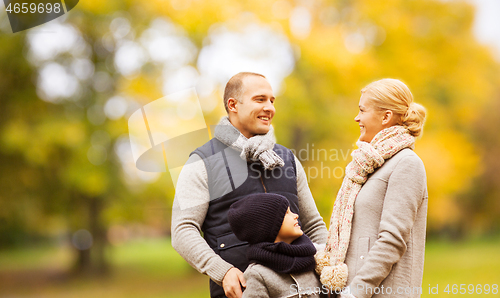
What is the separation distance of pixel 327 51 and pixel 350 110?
4.55ft

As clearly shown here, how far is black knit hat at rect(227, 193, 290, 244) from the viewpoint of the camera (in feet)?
6.64

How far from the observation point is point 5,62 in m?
9.34

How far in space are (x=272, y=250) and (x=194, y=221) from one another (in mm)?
527

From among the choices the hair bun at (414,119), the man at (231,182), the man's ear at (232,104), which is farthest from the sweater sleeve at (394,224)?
the man's ear at (232,104)

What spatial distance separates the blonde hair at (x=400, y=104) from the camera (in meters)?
2.11

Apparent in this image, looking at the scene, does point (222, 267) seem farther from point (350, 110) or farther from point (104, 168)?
point (104, 168)

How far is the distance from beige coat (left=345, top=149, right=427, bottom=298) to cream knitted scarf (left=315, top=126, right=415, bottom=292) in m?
0.04

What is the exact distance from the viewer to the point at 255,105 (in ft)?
8.02

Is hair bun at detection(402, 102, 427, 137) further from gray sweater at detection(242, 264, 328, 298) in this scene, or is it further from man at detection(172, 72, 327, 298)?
gray sweater at detection(242, 264, 328, 298)

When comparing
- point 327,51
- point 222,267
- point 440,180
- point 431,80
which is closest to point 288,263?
point 222,267

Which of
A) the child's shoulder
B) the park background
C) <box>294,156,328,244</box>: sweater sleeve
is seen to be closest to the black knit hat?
the child's shoulder

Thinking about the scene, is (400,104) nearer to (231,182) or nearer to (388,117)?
(388,117)

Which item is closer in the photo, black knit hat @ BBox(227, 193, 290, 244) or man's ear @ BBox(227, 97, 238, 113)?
black knit hat @ BBox(227, 193, 290, 244)

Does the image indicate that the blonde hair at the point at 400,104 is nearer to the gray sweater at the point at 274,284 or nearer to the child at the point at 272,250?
the child at the point at 272,250
